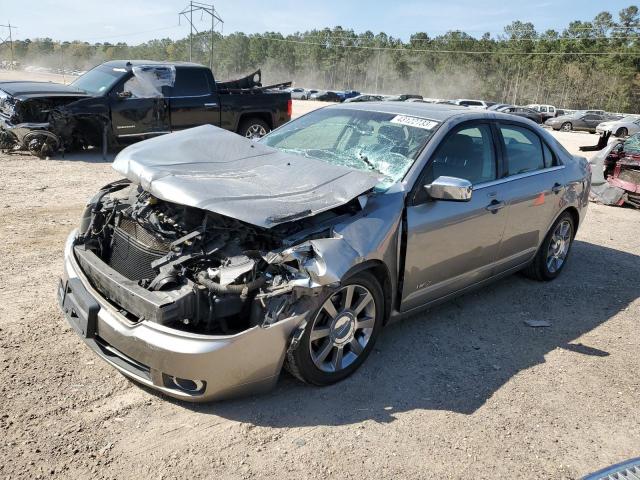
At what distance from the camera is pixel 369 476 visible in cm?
279

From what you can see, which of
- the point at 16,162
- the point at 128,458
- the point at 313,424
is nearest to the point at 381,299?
the point at 313,424

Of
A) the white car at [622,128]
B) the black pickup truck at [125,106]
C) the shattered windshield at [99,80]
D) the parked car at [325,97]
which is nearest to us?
the black pickup truck at [125,106]

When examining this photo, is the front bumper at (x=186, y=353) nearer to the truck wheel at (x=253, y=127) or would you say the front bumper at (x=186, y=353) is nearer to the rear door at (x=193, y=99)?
the rear door at (x=193, y=99)

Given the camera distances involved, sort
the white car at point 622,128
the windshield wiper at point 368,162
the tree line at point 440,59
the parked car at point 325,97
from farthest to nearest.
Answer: the tree line at point 440,59
the parked car at point 325,97
the white car at point 622,128
the windshield wiper at point 368,162

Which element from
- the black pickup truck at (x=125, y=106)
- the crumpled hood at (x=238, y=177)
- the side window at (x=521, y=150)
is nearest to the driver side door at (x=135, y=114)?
the black pickup truck at (x=125, y=106)

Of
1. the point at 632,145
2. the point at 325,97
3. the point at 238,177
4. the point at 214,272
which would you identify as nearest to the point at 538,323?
the point at 238,177

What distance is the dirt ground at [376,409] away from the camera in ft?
9.30

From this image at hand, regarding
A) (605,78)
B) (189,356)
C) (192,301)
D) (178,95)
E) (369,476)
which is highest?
(605,78)

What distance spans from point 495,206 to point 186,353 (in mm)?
2771

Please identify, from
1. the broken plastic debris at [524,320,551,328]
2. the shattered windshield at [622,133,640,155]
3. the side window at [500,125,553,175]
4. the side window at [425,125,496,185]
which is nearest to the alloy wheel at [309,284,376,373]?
the side window at [425,125,496,185]

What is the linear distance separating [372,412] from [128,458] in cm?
139

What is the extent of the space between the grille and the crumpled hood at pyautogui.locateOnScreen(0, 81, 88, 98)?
772 centimetres

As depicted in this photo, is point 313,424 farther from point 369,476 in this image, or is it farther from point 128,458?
point 128,458

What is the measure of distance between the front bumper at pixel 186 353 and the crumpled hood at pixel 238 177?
65 centimetres
